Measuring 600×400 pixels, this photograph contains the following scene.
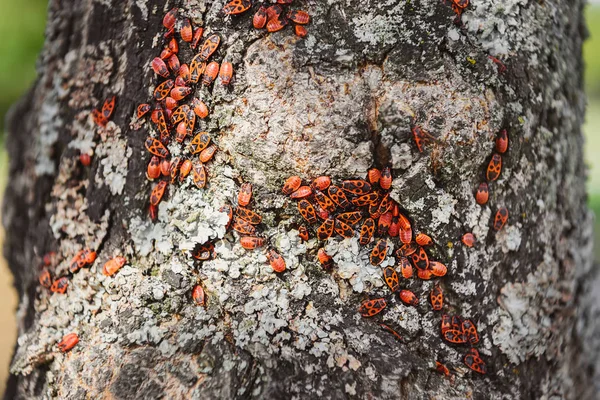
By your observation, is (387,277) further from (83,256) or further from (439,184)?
(83,256)

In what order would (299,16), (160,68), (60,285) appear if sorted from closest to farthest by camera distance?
(299,16)
(160,68)
(60,285)

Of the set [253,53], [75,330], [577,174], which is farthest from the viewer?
[577,174]

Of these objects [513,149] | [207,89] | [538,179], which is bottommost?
[538,179]

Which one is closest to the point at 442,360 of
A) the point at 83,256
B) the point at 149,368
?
the point at 149,368

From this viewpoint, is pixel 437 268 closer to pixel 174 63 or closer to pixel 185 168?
pixel 185 168

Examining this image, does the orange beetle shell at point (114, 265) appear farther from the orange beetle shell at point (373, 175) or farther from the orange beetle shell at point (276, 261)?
the orange beetle shell at point (373, 175)

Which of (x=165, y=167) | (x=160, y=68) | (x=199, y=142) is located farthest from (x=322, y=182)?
(x=160, y=68)
